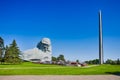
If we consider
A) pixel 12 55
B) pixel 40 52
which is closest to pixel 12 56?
pixel 12 55

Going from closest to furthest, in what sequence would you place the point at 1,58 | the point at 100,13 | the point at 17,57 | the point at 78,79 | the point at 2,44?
1. the point at 78,79
2. the point at 100,13
3. the point at 17,57
4. the point at 1,58
5. the point at 2,44

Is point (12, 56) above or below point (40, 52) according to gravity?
below

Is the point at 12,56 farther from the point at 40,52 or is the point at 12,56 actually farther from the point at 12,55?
the point at 40,52

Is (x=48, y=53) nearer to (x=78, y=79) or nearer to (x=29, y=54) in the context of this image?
(x=29, y=54)

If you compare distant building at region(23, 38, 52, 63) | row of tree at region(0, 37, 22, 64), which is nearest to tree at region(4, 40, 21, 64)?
row of tree at region(0, 37, 22, 64)

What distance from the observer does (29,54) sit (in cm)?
11594

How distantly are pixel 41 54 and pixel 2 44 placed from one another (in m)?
40.6

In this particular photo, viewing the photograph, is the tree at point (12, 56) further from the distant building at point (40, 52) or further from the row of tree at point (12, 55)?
the distant building at point (40, 52)

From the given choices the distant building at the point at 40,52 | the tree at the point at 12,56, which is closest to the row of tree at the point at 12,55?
the tree at the point at 12,56

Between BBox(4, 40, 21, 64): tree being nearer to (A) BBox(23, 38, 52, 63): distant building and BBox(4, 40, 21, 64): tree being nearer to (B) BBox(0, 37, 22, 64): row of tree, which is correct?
(B) BBox(0, 37, 22, 64): row of tree

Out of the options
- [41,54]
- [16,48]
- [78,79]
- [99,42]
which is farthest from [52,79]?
[41,54]

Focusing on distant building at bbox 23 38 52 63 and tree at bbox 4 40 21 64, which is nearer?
tree at bbox 4 40 21 64

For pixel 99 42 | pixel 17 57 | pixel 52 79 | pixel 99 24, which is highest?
pixel 99 24

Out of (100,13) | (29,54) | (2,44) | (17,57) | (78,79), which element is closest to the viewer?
(78,79)
